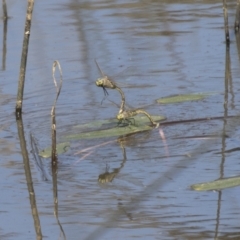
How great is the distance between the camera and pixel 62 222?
5.38 meters

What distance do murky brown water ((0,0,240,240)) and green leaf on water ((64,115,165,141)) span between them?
7cm

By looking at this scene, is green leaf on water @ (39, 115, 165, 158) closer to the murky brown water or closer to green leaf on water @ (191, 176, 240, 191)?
the murky brown water

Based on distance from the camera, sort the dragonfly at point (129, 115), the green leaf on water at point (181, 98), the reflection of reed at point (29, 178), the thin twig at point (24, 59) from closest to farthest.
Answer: the reflection of reed at point (29, 178) < the dragonfly at point (129, 115) < the thin twig at point (24, 59) < the green leaf on water at point (181, 98)

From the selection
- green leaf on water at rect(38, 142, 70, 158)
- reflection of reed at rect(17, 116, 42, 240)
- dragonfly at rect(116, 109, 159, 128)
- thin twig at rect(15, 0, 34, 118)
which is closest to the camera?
reflection of reed at rect(17, 116, 42, 240)

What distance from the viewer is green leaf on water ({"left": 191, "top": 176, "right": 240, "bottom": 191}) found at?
5695 millimetres

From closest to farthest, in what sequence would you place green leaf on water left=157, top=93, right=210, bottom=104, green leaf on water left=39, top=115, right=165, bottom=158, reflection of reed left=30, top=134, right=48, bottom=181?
reflection of reed left=30, top=134, right=48, bottom=181 → green leaf on water left=39, top=115, right=165, bottom=158 → green leaf on water left=157, top=93, right=210, bottom=104

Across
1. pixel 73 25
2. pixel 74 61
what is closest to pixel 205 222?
pixel 74 61

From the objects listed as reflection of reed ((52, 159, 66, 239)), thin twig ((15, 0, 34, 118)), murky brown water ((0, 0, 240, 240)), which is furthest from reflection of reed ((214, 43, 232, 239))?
thin twig ((15, 0, 34, 118))

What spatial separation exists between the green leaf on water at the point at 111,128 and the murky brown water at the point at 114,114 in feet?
0.22

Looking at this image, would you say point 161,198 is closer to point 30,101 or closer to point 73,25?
point 30,101

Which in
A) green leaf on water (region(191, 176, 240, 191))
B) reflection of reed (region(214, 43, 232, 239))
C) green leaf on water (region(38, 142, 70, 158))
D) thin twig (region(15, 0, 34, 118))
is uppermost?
thin twig (region(15, 0, 34, 118))

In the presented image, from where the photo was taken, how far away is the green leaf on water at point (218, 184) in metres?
5.70

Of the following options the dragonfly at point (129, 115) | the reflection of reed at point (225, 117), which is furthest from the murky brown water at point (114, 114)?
the dragonfly at point (129, 115)

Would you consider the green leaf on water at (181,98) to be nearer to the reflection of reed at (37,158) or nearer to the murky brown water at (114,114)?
the murky brown water at (114,114)
